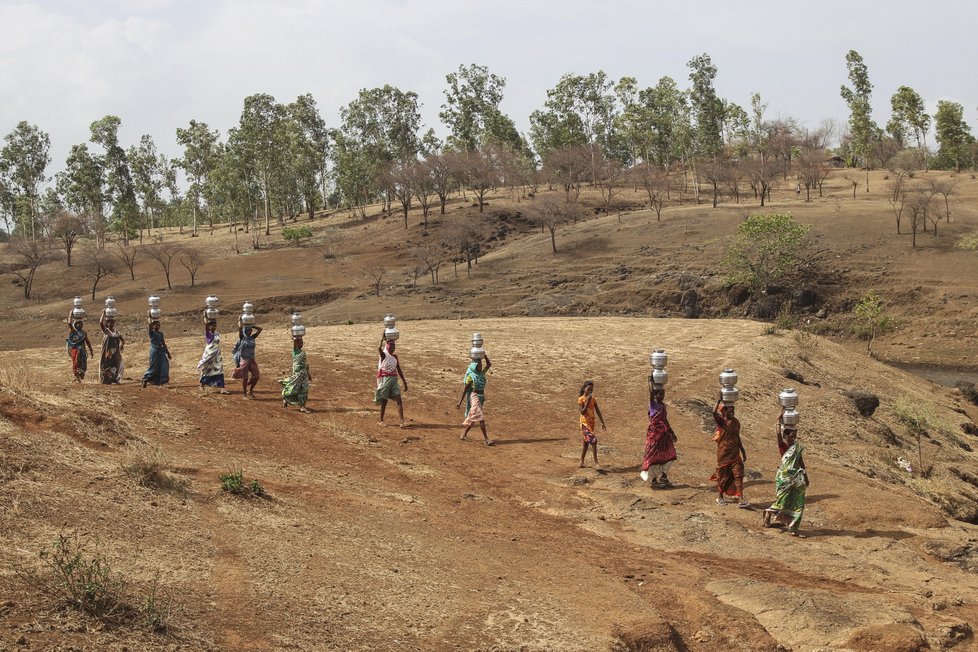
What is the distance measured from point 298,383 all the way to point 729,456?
7.73 m

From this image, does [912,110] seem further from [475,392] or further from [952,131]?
[475,392]

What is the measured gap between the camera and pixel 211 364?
49.7 ft

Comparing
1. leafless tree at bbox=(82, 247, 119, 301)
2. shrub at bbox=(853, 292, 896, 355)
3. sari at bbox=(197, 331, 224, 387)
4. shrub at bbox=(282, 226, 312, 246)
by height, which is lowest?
shrub at bbox=(853, 292, 896, 355)

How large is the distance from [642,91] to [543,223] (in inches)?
1188

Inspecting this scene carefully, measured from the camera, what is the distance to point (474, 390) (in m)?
14.2

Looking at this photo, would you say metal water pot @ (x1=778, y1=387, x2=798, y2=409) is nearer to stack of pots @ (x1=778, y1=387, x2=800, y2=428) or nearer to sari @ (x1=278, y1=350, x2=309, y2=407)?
stack of pots @ (x1=778, y1=387, x2=800, y2=428)

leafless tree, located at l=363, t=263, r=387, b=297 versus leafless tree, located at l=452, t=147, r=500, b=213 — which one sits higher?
leafless tree, located at l=452, t=147, r=500, b=213

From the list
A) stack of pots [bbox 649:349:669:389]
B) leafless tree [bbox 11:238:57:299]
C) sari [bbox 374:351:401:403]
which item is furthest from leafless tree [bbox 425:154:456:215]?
stack of pots [bbox 649:349:669:389]

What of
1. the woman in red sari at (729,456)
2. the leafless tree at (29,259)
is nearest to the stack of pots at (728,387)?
the woman in red sari at (729,456)

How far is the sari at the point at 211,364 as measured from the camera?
15.0 meters

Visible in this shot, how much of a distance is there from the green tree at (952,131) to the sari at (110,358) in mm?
80174

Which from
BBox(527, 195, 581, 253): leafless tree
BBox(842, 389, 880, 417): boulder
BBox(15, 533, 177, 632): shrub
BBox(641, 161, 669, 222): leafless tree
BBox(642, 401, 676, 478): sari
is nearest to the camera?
BBox(15, 533, 177, 632): shrub

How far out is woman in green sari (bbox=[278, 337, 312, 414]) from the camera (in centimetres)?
1486

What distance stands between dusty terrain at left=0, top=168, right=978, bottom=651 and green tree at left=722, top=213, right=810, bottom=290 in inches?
686
